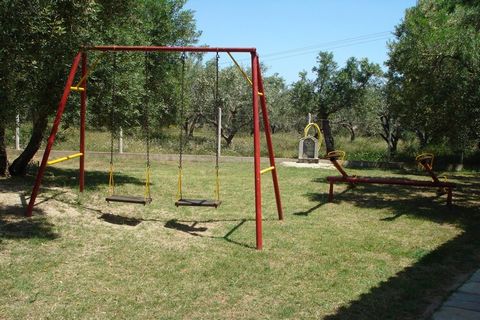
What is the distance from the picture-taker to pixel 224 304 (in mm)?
4508

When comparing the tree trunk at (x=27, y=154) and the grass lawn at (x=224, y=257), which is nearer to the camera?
the grass lawn at (x=224, y=257)

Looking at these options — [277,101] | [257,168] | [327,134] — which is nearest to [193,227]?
[257,168]

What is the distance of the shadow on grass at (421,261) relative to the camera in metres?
4.39

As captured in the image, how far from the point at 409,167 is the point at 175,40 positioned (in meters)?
10.8

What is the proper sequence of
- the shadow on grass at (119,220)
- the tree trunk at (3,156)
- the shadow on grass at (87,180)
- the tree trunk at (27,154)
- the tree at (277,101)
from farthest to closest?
the tree at (277,101)
the tree trunk at (27,154)
the shadow on grass at (87,180)
the tree trunk at (3,156)
the shadow on grass at (119,220)

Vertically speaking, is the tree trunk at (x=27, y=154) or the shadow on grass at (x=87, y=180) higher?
the tree trunk at (x=27, y=154)

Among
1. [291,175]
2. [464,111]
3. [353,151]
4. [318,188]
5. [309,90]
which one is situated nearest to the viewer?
[464,111]

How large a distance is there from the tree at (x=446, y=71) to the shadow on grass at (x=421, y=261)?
1789mm

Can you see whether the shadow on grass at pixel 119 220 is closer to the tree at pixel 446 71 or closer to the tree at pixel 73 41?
the tree at pixel 73 41

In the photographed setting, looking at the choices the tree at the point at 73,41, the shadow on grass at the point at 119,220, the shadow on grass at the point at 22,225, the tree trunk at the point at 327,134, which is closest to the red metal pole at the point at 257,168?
the shadow on grass at the point at 119,220

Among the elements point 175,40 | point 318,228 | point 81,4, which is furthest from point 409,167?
point 81,4

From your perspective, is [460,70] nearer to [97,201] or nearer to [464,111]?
[464,111]

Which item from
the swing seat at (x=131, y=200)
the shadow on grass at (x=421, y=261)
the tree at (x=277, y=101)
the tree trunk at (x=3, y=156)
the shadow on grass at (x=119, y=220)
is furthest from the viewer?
the tree at (x=277, y=101)

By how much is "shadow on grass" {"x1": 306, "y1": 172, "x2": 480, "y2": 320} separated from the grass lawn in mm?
23
